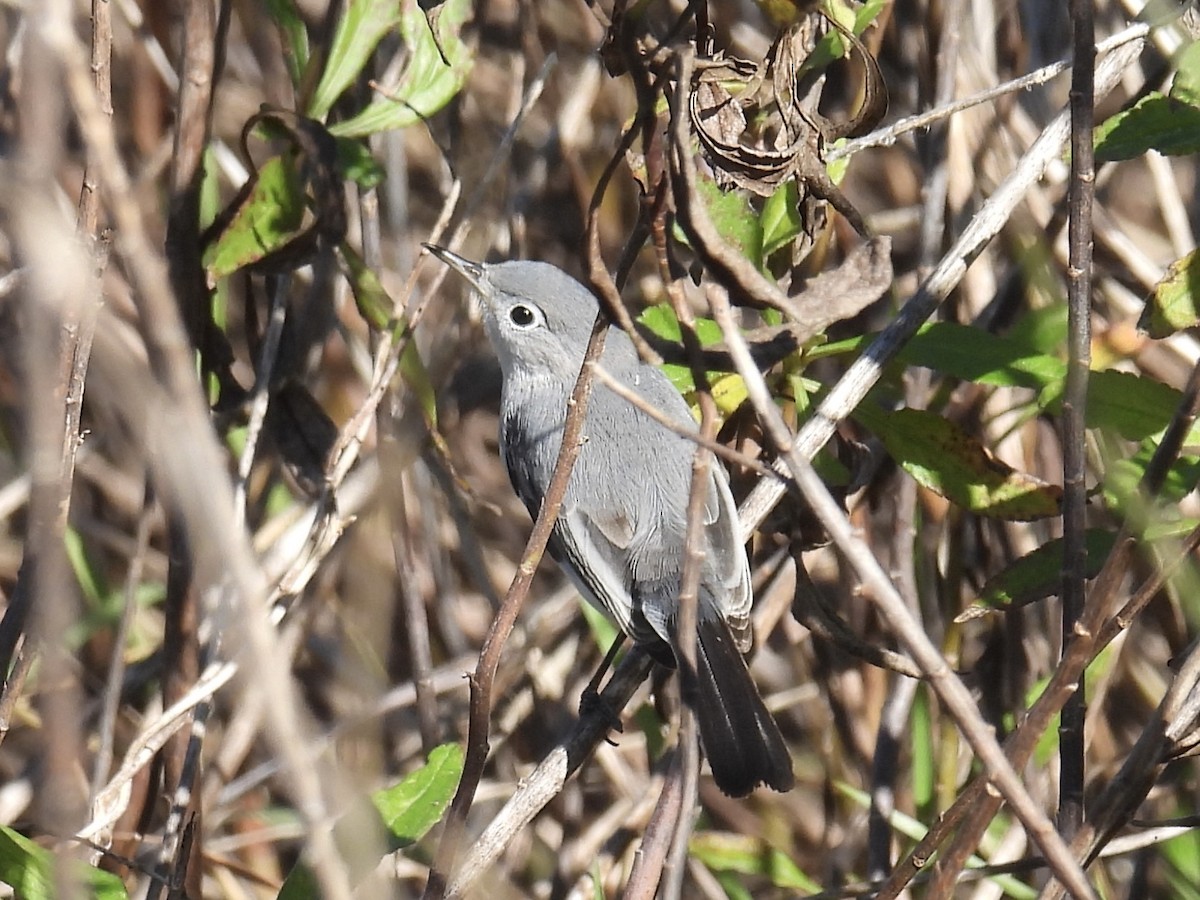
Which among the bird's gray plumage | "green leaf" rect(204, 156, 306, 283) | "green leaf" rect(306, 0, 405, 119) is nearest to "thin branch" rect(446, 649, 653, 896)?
the bird's gray plumage

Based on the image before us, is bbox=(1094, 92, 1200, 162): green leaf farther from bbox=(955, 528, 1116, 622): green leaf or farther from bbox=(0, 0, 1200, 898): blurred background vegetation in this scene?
bbox=(955, 528, 1116, 622): green leaf

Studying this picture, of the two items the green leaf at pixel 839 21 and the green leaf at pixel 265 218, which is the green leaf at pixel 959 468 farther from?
the green leaf at pixel 265 218

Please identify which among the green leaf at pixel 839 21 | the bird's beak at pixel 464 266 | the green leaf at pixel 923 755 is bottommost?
the green leaf at pixel 923 755

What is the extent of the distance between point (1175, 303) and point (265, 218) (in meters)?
1.72

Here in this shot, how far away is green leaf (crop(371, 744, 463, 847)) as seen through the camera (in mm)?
1997

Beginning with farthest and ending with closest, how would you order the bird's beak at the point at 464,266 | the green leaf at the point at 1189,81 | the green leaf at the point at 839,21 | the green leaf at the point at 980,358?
the bird's beak at the point at 464,266, the green leaf at the point at 839,21, the green leaf at the point at 980,358, the green leaf at the point at 1189,81

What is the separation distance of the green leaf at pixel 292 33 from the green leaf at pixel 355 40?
0.12 metres

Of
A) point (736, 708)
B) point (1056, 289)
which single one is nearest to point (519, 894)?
point (736, 708)

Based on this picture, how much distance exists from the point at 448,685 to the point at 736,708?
1.40 meters

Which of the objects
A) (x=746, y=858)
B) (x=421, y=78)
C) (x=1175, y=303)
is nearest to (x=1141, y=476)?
(x=1175, y=303)

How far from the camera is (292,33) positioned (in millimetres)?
2738

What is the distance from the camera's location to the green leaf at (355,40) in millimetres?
2650

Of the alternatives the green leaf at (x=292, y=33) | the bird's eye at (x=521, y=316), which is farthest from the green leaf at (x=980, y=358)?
the green leaf at (x=292, y=33)

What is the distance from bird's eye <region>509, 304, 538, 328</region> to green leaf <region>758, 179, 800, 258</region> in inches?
33.0
